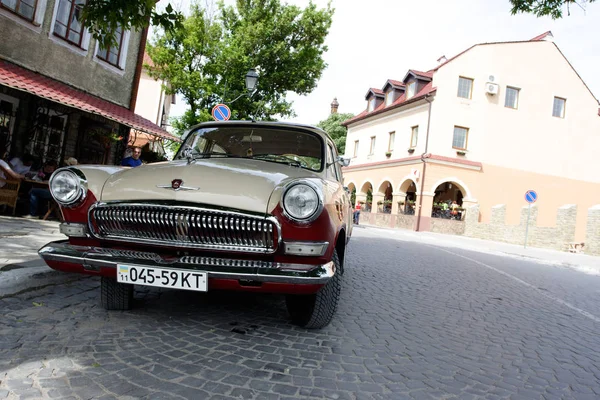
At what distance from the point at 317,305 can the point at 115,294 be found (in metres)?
1.59

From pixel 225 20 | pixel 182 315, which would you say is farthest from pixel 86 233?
pixel 225 20

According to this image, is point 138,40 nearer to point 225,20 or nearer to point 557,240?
point 225,20

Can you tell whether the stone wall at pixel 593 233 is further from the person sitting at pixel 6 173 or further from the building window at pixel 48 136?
the person sitting at pixel 6 173

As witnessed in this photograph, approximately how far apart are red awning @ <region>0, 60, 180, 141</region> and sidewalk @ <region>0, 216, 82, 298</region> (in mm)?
2749

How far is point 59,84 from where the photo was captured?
9898 millimetres

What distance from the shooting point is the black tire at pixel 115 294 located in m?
3.25

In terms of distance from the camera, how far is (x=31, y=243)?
560cm

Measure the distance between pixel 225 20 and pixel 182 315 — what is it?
2120 centimetres

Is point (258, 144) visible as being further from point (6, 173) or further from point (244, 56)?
point (244, 56)

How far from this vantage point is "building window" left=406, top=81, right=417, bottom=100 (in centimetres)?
2855

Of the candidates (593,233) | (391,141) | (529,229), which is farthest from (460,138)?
(593,233)

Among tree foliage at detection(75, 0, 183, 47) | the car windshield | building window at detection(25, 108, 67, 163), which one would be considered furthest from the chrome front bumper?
Result: building window at detection(25, 108, 67, 163)

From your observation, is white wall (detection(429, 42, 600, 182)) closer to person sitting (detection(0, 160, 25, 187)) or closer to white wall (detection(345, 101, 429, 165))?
white wall (detection(345, 101, 429, 165))

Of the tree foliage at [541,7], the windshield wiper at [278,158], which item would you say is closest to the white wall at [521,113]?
the tree foliage at [541,7]
